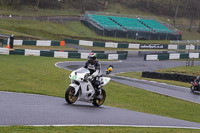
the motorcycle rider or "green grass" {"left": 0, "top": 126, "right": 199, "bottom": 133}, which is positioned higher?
the motorcycle rider

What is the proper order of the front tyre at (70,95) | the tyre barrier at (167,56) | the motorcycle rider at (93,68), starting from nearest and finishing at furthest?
the front tyre at (70,95) < the motorcycle rider at (93,68) < the tyre barrier at (167,56)

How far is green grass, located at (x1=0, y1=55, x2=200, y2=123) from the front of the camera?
16641mm

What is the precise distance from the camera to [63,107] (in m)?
12.1

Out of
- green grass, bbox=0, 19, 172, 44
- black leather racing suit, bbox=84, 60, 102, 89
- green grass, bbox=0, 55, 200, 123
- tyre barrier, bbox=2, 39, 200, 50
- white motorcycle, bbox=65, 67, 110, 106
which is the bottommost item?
green grass, bbox=0, 55, 200, 123

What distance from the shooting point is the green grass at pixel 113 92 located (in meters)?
16.6

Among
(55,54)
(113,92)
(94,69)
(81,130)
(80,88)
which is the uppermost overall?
(55,54)

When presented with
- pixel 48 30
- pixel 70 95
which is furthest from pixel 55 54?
pixel 70 95

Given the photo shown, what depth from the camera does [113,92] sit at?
66.3ft

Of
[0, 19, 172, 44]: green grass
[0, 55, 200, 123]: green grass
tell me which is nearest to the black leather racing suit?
[0, 55, 200, 123]: green grass

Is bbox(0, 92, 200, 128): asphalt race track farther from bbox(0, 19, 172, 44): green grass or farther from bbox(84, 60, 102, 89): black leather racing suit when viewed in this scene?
bbox(0, 19, 172, 44): green grass

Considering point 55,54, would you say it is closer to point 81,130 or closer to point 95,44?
point 95,44

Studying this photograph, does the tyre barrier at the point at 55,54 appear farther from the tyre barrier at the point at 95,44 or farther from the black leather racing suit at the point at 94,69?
the black leather racing suit at the point at 94,69

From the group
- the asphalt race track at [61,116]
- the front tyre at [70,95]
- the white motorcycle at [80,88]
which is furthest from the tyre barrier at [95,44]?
the asphalt race track at [61,116]

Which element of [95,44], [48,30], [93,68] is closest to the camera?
[93,68]
